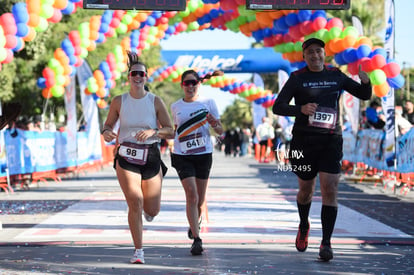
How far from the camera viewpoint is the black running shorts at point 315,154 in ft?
24.7

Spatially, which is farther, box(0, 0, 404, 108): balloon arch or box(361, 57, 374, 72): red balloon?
box(0, 0, 404, 108): balloon arch

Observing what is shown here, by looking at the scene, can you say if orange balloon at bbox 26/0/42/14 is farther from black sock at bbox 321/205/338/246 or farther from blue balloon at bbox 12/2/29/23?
black sock at bbox 321/205/338/246

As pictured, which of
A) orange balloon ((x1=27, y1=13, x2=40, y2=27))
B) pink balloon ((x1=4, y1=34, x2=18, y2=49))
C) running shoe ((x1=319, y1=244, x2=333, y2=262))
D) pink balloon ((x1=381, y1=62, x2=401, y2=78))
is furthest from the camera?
orange balloon ((x1=27, y1=13, x2=40, y2=27))

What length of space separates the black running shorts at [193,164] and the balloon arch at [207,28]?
3.52 metres

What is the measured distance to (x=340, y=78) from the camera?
7621 millimetres

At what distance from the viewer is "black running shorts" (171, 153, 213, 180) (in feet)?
27.8

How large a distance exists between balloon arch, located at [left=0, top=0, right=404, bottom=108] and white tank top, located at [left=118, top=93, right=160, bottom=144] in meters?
4.12

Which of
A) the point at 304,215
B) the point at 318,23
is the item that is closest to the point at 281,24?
the point at 318,23

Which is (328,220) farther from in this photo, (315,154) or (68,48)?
(68,48)

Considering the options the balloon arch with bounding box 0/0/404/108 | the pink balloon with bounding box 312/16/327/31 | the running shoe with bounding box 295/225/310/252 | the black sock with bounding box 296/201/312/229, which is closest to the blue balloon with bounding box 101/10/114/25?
the balloon arch with bounding box 0/0/404/108

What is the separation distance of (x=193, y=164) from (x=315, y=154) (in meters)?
1.51

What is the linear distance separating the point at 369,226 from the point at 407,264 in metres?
3.18

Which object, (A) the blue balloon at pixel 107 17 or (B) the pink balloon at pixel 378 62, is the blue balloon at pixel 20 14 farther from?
(B) the pink balloon at pixel 378 62

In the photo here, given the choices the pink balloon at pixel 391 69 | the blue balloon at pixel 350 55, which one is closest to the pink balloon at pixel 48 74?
the blue balloon at pixel 350 55
